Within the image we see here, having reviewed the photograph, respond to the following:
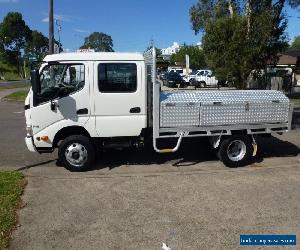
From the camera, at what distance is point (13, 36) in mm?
90062

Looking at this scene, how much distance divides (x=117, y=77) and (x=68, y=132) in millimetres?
1565

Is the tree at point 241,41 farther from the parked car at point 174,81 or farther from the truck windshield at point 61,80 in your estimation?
the parked car at point 174,81

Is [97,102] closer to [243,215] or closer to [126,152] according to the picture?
[126,152]

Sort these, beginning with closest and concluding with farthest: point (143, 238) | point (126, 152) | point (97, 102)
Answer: point (143, 238), point (97, 102), point (126, 152)

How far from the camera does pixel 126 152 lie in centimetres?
1004

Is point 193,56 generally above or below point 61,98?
above

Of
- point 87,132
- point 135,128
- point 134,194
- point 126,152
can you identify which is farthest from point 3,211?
point 126,152

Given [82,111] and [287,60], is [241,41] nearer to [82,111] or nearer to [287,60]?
[82,111]

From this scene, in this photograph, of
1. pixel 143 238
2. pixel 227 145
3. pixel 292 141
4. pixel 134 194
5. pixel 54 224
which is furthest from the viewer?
pixel 292 141

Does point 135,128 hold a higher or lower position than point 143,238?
higher

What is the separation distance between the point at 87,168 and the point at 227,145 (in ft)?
10.0

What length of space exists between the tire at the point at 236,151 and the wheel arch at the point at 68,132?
9.65ft

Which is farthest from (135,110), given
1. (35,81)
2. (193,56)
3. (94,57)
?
(193,56)

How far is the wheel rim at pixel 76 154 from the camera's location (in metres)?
8.16
